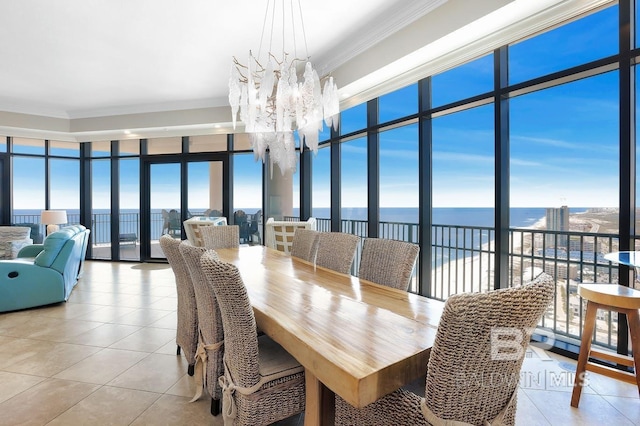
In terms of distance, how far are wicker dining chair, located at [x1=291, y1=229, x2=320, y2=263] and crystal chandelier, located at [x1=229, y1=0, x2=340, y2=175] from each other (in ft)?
2.21

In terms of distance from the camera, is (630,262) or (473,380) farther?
(630,262)

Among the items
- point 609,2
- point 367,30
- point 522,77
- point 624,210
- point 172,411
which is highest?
point 367,30

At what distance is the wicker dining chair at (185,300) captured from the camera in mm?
2057

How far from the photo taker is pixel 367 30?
3.39m

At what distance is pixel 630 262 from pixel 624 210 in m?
0.73

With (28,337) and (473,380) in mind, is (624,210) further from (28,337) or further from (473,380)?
(28,337)

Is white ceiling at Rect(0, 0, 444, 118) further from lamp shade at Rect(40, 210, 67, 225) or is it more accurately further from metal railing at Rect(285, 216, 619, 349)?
metal railing at Rect(285, 216, 619, 349)

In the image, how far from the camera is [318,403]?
1.29 meters

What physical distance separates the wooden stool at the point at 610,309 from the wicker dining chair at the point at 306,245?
1925 millimetres

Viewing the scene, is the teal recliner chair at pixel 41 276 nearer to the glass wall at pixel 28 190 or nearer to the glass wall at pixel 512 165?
the glass wall at pixel 512 165

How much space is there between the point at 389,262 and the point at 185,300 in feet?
4.81

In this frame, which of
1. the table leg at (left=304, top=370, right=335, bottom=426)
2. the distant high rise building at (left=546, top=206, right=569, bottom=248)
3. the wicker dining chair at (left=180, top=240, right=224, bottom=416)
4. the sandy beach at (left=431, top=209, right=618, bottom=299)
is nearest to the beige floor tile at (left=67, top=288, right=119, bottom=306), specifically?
the wicker dining chair at (left=180, top=240, right=224, bottom=416)

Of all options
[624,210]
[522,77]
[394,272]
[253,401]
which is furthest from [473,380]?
[522,77]

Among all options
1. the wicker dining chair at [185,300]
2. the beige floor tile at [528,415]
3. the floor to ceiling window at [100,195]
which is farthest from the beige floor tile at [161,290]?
the beige floor tile at [528,415]
